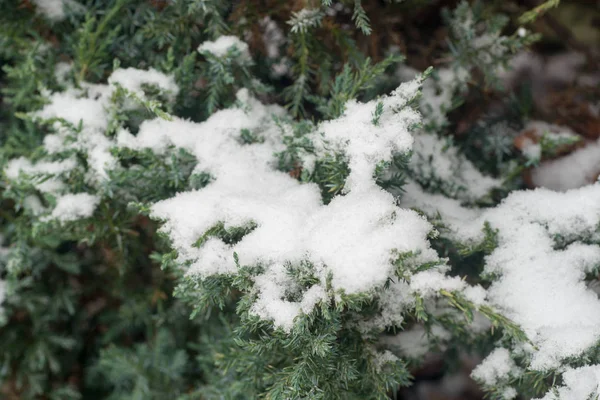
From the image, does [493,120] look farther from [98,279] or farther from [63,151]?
[98,279]

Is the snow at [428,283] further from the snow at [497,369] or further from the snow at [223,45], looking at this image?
the snow at [223,45]

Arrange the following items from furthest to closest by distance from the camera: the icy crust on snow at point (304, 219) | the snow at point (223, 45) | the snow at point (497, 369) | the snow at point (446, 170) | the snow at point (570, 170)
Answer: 1. the snow at point (570, 170)
2. the snow at point (446, 170)
3. the snow at point (223, 45)
4. the snow at point (497, 369)
5. the icy crust on snow at point (304, 219)

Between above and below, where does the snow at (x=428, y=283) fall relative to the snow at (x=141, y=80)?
below

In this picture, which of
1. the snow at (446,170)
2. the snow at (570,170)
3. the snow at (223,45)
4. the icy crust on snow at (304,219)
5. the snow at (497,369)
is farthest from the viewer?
the snow at (570,170)

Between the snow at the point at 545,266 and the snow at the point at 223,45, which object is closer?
the snow at the point at 545,266

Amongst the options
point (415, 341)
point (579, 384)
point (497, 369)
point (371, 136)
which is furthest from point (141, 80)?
point (579, 384)

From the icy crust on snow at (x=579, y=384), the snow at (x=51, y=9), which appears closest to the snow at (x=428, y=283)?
the icy crust on snow at (x=579, y=384)

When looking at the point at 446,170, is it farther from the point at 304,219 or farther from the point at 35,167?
the point at 35,167
